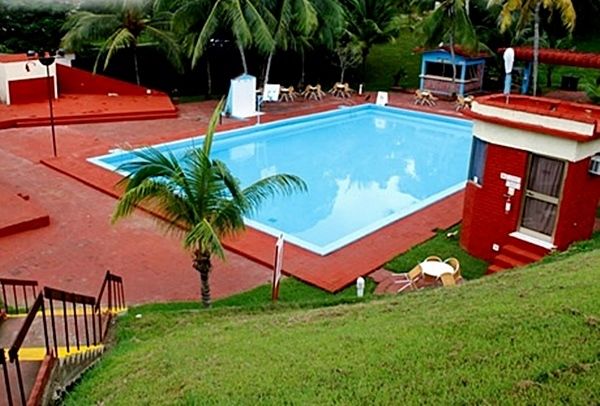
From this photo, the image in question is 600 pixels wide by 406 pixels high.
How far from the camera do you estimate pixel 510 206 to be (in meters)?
10.6

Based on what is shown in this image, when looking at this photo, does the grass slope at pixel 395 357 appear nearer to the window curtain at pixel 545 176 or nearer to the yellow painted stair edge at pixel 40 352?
the yellow painted stair edge at pixel 40 352

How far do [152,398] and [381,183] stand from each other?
13331 mm

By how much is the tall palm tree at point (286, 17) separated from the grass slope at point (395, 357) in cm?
1717

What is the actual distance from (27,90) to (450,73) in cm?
1727

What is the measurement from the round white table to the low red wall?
56.8ft

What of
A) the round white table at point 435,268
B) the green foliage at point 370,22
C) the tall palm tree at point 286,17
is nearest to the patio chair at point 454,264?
the round white table at point 435,268

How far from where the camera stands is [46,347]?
5379mm

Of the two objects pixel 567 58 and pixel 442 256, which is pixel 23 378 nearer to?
pixel 442 256

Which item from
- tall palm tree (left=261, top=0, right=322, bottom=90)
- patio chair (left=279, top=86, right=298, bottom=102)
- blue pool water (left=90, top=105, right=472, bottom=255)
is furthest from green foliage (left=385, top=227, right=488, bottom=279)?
patio chair (left=279, top=86, right=298, bottom=102)

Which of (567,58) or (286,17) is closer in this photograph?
(286,17)

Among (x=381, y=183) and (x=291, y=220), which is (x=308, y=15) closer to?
(x=381, y=183)

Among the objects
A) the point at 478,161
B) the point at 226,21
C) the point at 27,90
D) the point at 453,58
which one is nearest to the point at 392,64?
the point at 453,58

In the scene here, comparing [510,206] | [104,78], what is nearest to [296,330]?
[510,206]

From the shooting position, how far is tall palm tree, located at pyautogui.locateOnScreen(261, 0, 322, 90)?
72.8 ft
